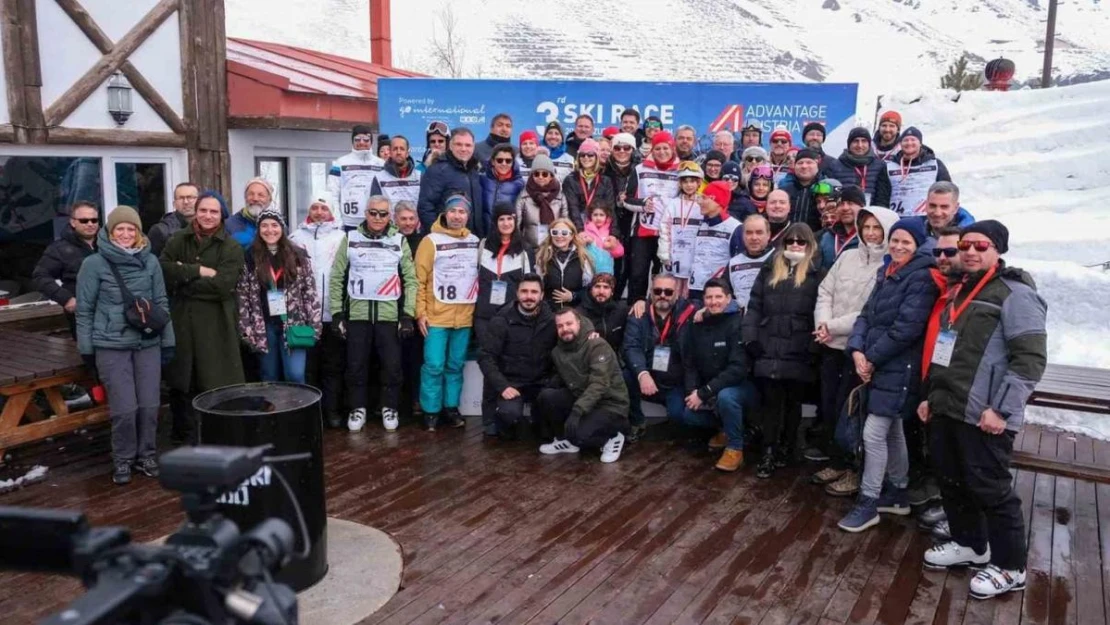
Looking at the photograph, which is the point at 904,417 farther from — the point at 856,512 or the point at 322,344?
the point at 322,344

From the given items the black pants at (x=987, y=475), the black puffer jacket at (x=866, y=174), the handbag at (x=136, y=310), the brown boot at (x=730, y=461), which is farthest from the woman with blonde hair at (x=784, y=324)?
the handbag at (x=136, y=310)

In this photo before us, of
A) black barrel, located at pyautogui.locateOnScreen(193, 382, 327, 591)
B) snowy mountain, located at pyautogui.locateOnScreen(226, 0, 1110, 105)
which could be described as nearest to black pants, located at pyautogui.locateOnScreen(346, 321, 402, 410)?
black barrel, located at pyautogui.locateOnScreen(193, 382, 327, 591)

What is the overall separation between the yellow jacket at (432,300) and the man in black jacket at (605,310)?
3.03 ft

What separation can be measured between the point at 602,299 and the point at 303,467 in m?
3.13

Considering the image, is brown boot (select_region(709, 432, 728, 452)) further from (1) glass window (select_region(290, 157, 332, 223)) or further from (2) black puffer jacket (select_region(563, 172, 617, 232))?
(1) glass window (select_region(290, 157, 332, 223))

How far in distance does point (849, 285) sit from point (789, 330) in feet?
1.69

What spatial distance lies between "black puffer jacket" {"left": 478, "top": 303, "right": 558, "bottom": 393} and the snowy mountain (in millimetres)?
44828

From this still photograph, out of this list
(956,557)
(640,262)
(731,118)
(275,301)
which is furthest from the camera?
(731,118)

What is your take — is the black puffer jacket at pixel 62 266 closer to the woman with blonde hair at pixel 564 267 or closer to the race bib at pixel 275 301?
the race bib at pixel 275 301

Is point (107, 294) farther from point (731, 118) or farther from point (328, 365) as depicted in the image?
point (731, 118)

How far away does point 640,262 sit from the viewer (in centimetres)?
746

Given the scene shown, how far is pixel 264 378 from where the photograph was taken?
6641 millimetres

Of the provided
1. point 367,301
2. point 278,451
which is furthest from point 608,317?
point 278,451

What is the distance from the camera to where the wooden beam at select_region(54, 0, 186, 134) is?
8.38 metres
